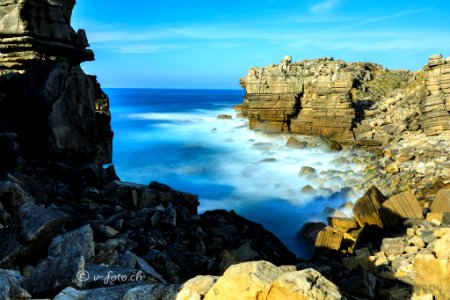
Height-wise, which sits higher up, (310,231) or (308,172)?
(308,172)

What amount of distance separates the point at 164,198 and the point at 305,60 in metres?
42.0

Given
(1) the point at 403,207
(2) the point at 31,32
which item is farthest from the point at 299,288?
(2) the point at 31,32

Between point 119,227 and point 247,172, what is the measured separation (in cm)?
1542

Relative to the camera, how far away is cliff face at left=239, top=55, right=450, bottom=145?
2159cm

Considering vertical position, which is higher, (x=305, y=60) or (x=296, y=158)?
(x=305, y=60)

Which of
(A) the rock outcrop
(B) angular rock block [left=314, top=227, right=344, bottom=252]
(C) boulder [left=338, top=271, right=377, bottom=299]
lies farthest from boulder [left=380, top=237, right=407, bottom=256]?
(A) the rock outcrop

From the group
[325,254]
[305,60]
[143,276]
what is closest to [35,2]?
[143,276]

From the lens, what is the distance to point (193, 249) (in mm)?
7262

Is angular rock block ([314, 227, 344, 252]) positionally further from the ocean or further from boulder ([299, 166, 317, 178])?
boulder ([299, 166, 317, 178])

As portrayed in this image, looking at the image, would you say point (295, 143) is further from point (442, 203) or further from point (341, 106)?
point (442, 203)

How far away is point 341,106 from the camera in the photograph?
2627 centimetres

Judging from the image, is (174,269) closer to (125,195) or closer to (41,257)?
(41,257)

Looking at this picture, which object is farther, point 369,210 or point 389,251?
point 369,210

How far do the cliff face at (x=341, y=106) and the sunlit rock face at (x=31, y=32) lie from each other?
59.8ft
